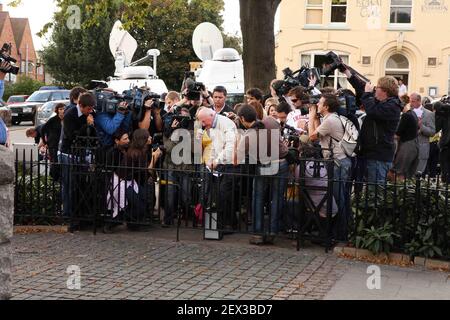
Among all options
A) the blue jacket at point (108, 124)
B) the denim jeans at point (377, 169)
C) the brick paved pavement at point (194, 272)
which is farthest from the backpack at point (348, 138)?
the blue jacket at point (108, 124)

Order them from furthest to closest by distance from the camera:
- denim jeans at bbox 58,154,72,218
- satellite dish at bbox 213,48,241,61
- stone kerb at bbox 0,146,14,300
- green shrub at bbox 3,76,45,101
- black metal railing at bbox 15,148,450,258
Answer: green shrub at bbox 3,76,45,101 < satellite dish at bbox 213,48,241,61 < denim jeans at bbox 58,154,72,218 < black metal railing at bbox 15,148,450,258 < stone kerb at bbox 0,146,14,300

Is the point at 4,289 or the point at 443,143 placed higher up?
the point at 443,143

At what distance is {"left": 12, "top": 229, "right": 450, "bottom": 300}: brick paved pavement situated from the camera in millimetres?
5852

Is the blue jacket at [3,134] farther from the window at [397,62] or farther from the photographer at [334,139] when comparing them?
the window at [397,62]

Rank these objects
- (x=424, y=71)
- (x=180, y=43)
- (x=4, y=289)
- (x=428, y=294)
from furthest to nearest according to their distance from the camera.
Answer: (x=180, y=43) → (x=424, y=71) → (x=428, y=294) → (x=4, y=289)

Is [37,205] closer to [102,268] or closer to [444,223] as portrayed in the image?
[102,268]

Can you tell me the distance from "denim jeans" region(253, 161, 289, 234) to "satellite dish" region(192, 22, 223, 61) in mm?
11577

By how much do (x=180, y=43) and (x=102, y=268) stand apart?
3759 cm

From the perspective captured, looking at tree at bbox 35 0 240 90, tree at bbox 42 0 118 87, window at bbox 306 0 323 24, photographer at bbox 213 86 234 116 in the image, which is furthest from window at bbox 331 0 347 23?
photographer at bbox 213 86 234 116

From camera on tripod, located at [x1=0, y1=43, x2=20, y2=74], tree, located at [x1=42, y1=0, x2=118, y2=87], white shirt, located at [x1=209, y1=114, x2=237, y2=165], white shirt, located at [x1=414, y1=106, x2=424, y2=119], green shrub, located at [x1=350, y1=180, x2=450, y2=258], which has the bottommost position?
green shrub, located at [x1=350, y1=180, x2=450, y2=258]

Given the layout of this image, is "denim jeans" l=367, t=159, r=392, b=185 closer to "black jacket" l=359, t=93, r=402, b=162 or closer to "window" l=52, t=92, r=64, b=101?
"black jacket" l=359, t=93, r=402, b=162

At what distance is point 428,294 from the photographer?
5.96 m
